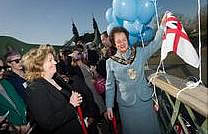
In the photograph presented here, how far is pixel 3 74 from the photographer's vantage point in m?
2.79

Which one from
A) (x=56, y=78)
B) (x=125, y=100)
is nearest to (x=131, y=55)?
(x=125, y=100)

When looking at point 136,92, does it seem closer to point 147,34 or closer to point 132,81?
point 132,81

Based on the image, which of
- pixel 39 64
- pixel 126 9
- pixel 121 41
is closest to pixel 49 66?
pixel 39 64

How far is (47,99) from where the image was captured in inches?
68.3

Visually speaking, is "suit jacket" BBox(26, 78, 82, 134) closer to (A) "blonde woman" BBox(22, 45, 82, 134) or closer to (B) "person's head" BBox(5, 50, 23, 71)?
(A) "blonde woman" BBox(22, 45, 82, 134)

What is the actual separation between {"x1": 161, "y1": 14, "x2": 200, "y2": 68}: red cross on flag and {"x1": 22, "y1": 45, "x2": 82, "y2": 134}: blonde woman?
2.12ft

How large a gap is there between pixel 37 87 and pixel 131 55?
0.61 meters

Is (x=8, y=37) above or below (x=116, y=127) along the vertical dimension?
above

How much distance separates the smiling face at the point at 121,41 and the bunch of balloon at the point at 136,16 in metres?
0.43

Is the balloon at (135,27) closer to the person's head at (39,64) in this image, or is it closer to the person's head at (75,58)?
the person's head at (75,58)

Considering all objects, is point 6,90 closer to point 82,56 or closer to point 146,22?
point 82,56

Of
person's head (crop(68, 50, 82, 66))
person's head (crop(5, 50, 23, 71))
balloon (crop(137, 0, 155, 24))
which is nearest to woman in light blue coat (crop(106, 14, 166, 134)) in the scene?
balloon (crop(137, 0, 155, 24))

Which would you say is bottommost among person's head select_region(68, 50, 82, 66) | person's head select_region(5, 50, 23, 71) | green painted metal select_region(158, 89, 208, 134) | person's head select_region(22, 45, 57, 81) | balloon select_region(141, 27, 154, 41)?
green painted metal select_region(158, 89, 208, 134)

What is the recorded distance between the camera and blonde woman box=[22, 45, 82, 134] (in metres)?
1.73
